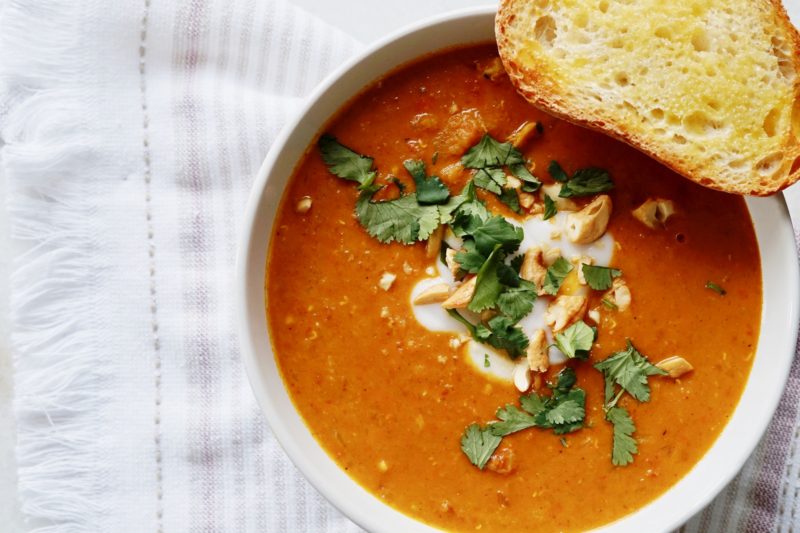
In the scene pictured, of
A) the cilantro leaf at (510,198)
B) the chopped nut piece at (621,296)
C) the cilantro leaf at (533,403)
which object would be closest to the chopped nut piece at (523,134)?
the cilantro leaf at (510,198)

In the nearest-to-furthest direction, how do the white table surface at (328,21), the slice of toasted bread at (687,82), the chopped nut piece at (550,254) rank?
the slice of toasted bread at (687,82)
the chopped nut piece at (550,254)
the white table surface at (328,21)

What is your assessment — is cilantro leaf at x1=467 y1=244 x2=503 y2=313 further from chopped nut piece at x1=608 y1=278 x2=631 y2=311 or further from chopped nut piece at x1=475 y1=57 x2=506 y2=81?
chopped nut piece at x1=475 y1=57 x2=506 y2=81

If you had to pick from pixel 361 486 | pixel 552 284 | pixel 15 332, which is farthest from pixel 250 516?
pixel 552 284

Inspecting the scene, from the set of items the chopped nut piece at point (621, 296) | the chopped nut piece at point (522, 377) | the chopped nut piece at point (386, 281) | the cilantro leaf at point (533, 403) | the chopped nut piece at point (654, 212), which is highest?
the chopped nut piece at point (654, 212)

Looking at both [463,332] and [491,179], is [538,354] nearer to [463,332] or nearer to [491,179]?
[463,332]

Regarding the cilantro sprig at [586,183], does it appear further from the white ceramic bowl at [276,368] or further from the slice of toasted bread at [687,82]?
the white ceramic bowl at [276,368]

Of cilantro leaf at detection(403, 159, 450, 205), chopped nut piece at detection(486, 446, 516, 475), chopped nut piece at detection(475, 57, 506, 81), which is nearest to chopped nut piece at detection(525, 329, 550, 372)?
chopped nut piece at detection(486, 446, 516, 475)
